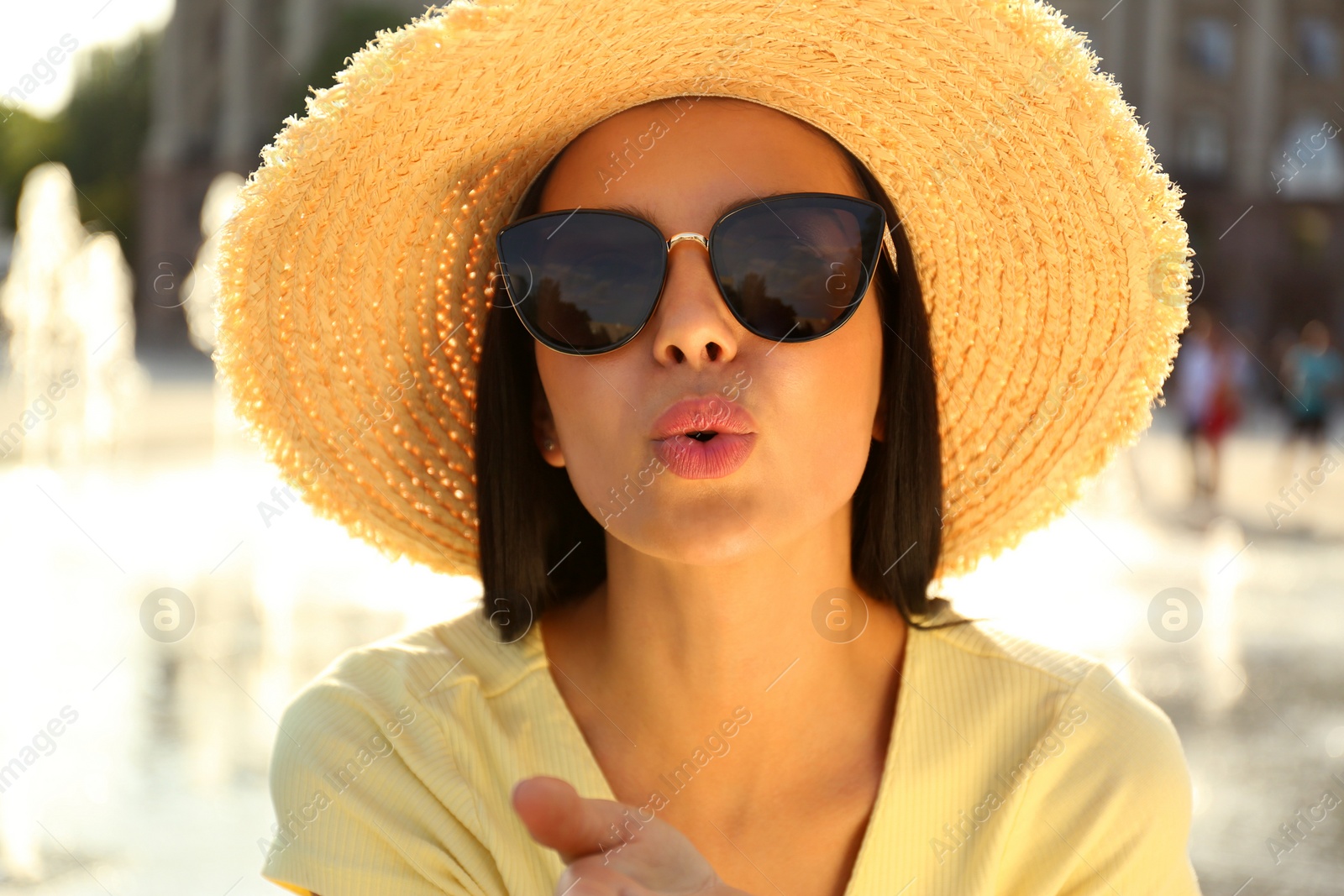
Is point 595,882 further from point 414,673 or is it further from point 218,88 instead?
point 218,88

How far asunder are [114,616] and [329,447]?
6.04 m

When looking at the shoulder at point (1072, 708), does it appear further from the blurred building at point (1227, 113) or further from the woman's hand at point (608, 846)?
the blurred building at point (1227, 113)

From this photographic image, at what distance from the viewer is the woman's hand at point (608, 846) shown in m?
1.18

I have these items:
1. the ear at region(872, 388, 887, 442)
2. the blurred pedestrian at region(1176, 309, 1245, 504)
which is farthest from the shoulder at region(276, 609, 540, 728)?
the blurred pedestrian at region(1176, 309, 1245, 504)

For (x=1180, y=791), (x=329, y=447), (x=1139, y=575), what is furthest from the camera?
(x=1139, y=575)

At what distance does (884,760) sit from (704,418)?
1.83 feet

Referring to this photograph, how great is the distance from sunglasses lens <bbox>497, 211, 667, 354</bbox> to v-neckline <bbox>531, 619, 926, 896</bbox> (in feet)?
1.68

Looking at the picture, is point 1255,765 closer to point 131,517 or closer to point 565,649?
point 565,649

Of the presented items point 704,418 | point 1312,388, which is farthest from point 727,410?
point 1312,388

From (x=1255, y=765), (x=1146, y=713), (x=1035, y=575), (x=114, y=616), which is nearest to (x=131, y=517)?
(x=114, y=616)

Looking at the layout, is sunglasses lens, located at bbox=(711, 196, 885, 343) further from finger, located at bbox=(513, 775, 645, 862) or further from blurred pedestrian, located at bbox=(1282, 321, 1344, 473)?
blurred pedestrian, located at bbox=(1282, 321, 1344, 473)

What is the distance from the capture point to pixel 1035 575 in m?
9.86

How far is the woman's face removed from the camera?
1.78m

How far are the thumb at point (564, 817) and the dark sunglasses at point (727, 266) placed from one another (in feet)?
2.52
